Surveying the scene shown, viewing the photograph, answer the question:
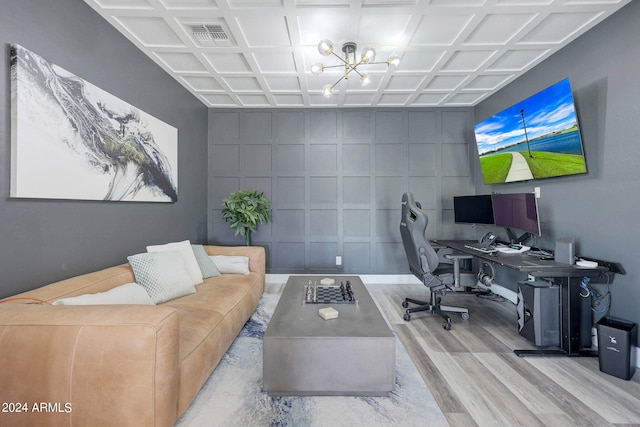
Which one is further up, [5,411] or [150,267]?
[150,267]

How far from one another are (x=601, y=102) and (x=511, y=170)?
→ 43.1 inches

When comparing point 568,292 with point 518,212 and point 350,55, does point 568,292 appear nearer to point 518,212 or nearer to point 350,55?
point 518,212

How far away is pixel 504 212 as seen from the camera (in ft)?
10.2

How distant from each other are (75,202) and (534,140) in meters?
4.47

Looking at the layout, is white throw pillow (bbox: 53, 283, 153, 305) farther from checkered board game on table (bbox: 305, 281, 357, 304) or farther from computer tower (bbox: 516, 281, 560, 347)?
computer tower (bbox: 516, 281, 560, 347)

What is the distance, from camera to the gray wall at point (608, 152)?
2.06m

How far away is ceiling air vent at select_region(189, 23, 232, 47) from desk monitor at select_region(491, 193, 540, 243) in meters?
3.54

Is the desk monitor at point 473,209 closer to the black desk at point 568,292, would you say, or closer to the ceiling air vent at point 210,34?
the black desk at point 568,292

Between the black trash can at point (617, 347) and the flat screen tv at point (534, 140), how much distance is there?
135 centimetres

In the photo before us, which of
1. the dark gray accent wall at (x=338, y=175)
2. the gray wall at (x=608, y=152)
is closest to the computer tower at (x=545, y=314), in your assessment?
the gray wall at (x=608, y=152)

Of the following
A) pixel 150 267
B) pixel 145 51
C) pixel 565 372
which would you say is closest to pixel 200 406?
pixel 150 267

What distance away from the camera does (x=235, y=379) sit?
1.85m

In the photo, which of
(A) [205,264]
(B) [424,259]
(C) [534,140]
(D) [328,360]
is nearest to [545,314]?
(B) [424,259]

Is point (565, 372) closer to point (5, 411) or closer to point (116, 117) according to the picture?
point (5, 411)
